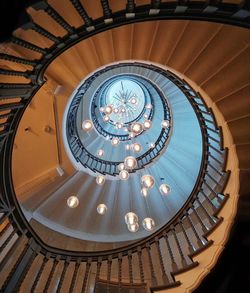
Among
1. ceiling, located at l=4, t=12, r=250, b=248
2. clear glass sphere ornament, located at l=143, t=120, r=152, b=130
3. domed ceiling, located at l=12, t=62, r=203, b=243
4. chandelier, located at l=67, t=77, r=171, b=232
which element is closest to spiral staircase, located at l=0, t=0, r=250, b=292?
ceiling, located at l=4, t=12, r=250, b=248

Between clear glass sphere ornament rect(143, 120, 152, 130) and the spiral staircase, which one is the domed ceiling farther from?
clear glass sphere ornament rect(143, 120, 152, 130)

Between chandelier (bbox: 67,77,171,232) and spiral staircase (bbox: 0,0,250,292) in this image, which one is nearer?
spiral staircase (bbox: 0,0,250,292)

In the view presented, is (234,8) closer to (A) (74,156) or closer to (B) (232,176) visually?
(B) (232,176)

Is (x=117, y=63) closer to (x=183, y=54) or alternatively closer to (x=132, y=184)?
(x=183, y=54)

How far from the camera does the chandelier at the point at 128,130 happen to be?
4.09 m

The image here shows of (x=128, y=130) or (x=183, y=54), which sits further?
(x=128, y=130)

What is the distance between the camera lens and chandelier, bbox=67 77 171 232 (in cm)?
409

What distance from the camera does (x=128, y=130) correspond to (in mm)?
5922

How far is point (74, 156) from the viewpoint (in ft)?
21.1

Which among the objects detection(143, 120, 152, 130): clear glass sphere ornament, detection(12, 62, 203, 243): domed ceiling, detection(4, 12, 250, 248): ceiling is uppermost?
detection(4, 12, 250, 248): ceiling

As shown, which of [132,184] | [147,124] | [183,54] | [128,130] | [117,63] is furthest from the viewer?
[132,184]

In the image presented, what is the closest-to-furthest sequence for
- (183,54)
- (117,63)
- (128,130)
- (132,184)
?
(183,54)
(117,63)
(128,130)
(132,184)

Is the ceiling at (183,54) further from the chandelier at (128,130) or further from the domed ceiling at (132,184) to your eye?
the domed ceiling at (132,184)

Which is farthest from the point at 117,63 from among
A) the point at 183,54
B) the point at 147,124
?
the point at 147,124
